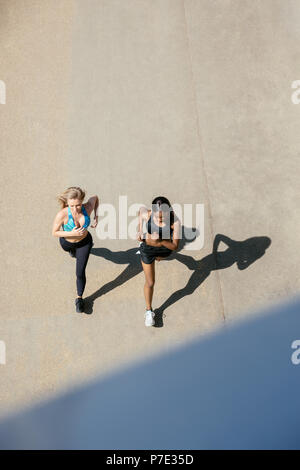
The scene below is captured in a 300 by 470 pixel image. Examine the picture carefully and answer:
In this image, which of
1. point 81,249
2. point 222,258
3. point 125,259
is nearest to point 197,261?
point 222,258

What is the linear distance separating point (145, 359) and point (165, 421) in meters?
0.71

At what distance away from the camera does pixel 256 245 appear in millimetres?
5457

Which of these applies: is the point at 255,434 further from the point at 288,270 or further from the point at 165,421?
the point at 288,270

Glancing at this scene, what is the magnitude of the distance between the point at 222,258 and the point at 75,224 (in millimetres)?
2150

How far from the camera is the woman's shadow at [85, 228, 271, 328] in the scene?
17.0 feet

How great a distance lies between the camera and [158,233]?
4.20 m

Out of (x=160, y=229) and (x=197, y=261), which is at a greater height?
(x=197, y=261)

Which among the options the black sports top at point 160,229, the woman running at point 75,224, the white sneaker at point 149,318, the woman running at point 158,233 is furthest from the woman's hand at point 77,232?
the white sneaker at point 149,318

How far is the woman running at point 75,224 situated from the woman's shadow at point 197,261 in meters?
0.70

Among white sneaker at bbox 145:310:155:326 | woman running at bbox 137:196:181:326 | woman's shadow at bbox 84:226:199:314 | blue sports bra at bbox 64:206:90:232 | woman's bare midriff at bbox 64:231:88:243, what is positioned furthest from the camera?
woman's shadow at bbox 84:226:199:314

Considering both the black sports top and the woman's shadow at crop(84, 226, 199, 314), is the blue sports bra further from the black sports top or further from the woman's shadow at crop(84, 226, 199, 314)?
the woman's shadow at crop(84, 226, 199, 314)

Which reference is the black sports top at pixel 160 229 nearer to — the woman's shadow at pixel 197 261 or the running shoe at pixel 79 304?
the woman's shadow at pixel 197 261

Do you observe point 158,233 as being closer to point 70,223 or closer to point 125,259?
point 70,223

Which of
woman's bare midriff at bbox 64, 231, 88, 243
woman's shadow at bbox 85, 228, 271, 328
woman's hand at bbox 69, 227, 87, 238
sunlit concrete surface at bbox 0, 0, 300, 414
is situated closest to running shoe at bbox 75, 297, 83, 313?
sunlit concrete surface at bbox 0, 0, 300, 414
